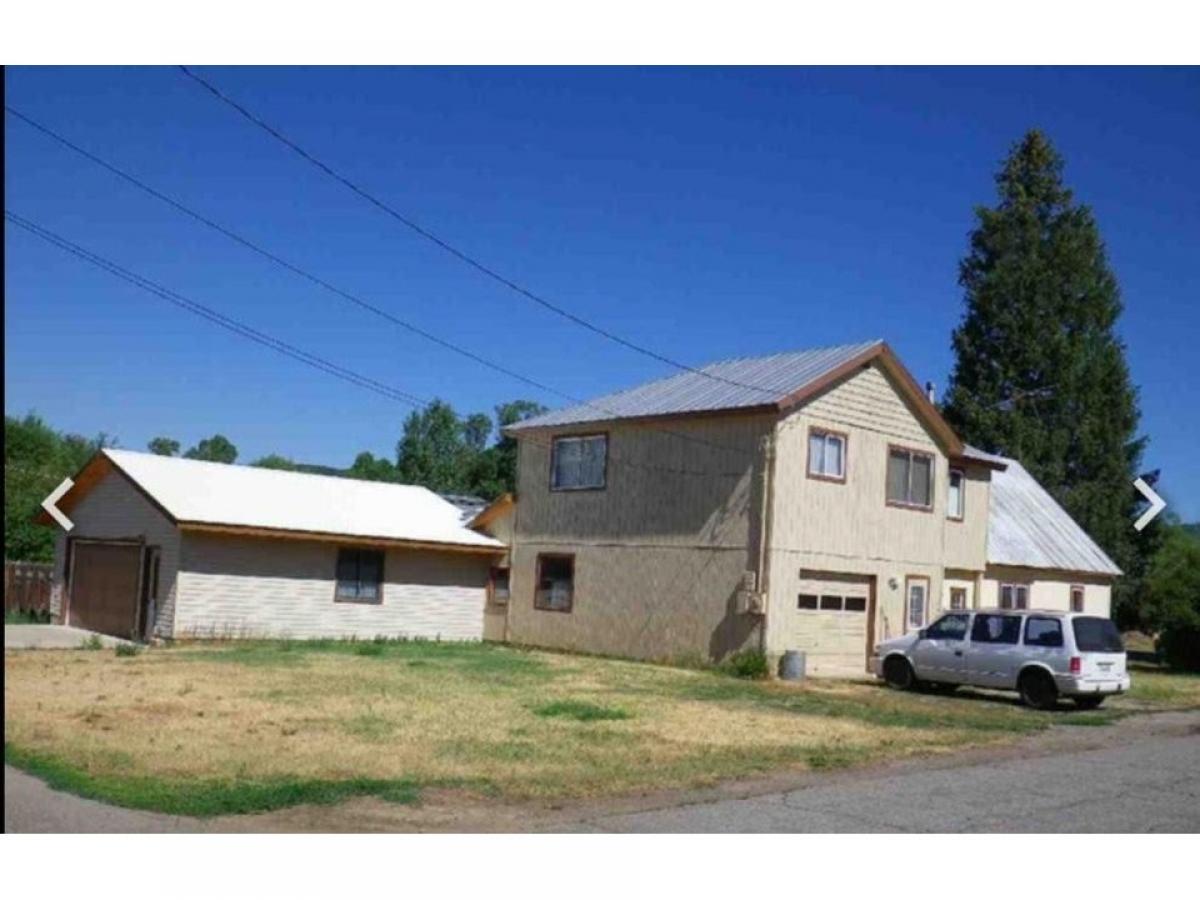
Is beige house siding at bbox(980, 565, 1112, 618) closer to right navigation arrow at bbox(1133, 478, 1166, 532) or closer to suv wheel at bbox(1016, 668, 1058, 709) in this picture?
suv wheel at bbox(1016, 668, 1058, 709)

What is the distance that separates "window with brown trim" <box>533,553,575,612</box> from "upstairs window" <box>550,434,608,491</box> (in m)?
1.71

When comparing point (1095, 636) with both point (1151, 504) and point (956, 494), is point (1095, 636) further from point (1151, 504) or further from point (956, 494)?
point (1151, 504)

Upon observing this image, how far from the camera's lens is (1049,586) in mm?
37156

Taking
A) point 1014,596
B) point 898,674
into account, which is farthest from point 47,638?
point 1014,596

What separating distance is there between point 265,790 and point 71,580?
2276 cm

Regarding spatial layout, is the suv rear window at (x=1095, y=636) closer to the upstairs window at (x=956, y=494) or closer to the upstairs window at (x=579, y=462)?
the upstairs window at (x=956, y=494)

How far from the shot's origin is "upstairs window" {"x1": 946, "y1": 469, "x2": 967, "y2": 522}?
31750mm

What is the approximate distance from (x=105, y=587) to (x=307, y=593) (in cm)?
463

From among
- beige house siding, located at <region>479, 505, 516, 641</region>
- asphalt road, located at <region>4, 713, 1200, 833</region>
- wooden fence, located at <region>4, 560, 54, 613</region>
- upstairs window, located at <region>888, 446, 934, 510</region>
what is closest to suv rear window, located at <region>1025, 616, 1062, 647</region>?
asphalt road, located at <region>4, 713, 1200, 833</region>

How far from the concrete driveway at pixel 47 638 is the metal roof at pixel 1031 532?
22.1 meters

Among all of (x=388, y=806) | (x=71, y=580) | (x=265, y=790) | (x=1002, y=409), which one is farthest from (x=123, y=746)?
(x=1002, y=409)

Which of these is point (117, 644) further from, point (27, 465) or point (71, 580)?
point (27, 465)

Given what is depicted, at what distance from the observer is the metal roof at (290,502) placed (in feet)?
94.1

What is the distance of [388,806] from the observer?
10.7 m
